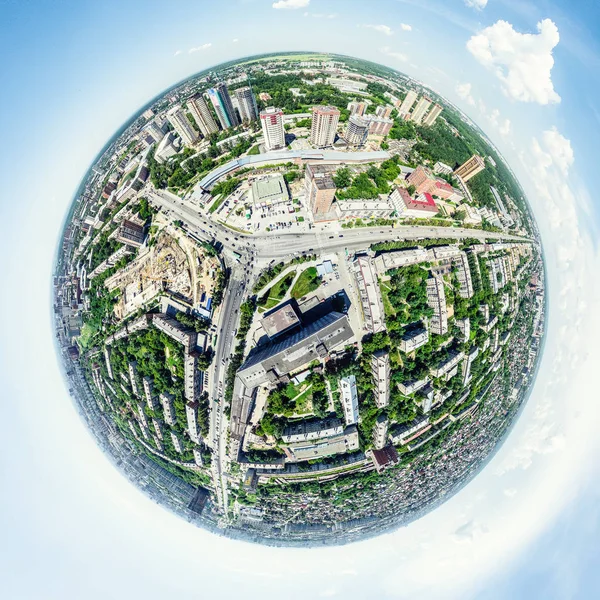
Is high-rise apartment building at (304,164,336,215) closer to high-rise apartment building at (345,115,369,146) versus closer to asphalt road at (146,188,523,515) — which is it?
asphalt road at (146,188,523,515)

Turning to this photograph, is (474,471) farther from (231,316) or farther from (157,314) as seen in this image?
(157,314)

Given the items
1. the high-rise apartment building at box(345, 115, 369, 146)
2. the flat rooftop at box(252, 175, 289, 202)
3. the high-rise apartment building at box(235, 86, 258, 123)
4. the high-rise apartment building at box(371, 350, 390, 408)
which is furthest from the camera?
the high-rise apartment building at box(235, 86, 258, 123)

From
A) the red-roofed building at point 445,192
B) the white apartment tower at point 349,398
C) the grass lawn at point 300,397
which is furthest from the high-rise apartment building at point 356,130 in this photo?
the grass lawn at point 300,397

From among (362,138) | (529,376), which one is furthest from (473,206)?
(529,376)

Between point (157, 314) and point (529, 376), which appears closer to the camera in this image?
point (157, 314)

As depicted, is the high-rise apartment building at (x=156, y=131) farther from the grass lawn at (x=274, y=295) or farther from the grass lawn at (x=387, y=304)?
the grass lawn at (x=387, y=304)

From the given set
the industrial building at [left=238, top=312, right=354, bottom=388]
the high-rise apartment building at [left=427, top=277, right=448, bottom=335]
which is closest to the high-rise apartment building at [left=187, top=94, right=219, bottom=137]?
the industrial building at [left=238, top=312, right=354, bottom=388]

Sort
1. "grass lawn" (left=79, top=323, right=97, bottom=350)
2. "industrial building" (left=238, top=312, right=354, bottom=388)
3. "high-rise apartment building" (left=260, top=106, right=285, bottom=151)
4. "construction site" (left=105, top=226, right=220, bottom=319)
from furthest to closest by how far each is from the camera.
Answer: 1. "grass lawn" (left=79, top=323, right=97, bottom=350)
2. "high-rise apartment building" (left=260, top=106, right=285, bottom=151)
3. "construction site" (left=105, top=226, right=220, bottom=319)
4. "industrial building" (left=238, top=312, right=354, bottom=388)
